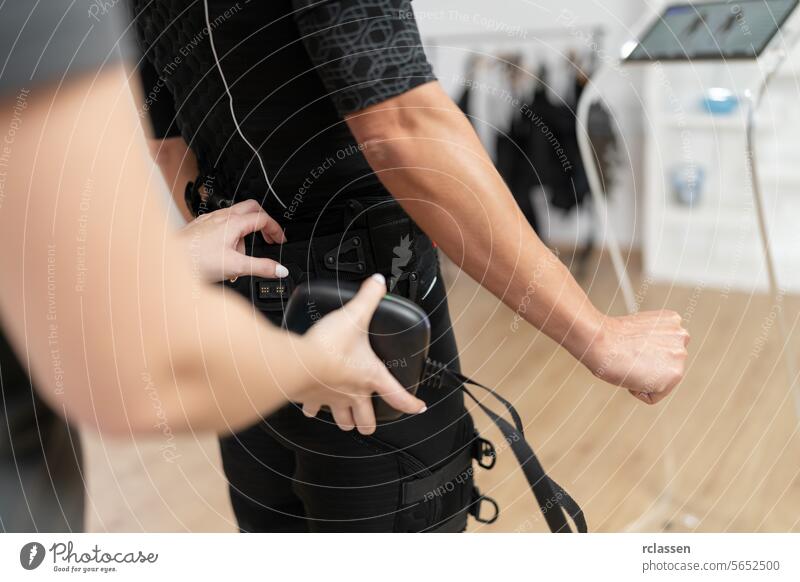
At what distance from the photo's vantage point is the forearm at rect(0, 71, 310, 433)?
1.57 ft

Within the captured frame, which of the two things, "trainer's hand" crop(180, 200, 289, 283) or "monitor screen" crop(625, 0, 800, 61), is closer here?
"trainer's hand" crop(180, 200, 289, 283)

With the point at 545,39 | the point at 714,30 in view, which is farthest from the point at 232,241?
the point at 545,39

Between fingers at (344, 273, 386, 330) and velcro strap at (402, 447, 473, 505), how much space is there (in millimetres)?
174

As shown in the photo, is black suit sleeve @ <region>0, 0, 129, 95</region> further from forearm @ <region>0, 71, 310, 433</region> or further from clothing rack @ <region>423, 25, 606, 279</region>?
clothing rack @ <region>423, 25, 606, 279</region>

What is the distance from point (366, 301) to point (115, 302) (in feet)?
0.62

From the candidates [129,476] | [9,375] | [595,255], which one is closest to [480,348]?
[129,476]

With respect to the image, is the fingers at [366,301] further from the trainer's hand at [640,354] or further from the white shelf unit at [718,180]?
the white shelf unit at [718,180]

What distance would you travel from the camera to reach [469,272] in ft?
1.81

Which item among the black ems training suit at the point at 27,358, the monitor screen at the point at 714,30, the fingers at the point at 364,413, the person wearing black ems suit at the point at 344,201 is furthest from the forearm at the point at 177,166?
the monitor screen at the point at 714,30

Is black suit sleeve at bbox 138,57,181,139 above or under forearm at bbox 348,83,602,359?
above

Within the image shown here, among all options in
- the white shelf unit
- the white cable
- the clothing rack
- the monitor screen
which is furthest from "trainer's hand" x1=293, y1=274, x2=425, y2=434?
the white shelf unit

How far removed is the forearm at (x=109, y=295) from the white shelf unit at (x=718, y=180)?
183 centimetres

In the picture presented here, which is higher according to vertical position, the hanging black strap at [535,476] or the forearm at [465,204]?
the forearm at [465,204]

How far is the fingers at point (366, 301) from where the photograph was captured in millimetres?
588
